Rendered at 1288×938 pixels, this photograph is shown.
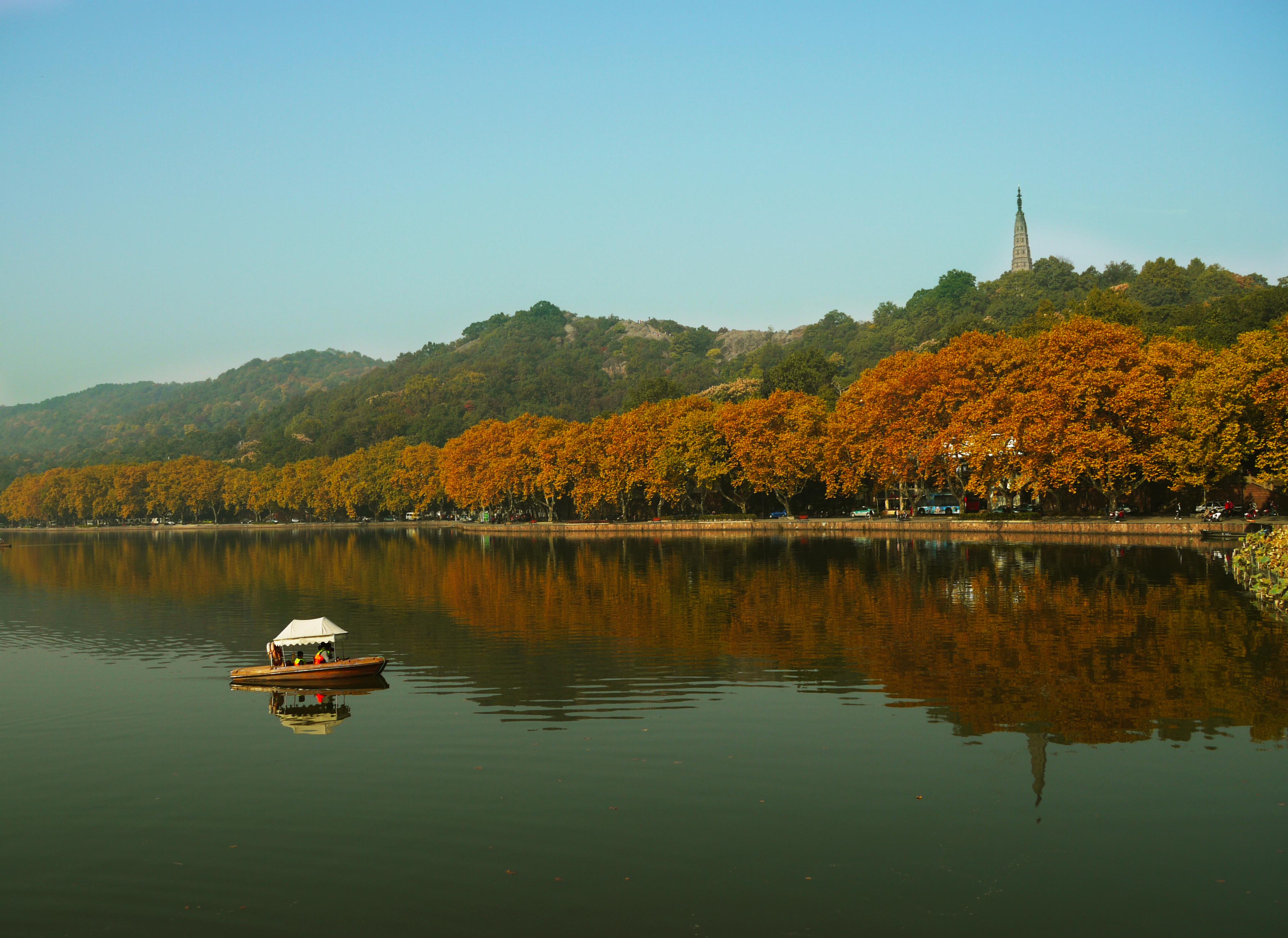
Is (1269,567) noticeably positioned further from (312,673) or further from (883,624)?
(312,673)

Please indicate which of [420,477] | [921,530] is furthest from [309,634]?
A: [420,477]

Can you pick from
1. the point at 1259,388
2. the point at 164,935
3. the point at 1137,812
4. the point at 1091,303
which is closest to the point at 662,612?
the point at 1137,812

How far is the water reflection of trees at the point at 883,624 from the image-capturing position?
986 inches

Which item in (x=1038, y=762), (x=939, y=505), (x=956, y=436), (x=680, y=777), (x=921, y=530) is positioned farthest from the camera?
(x=939, y=505)

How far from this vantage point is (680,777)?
19516mm

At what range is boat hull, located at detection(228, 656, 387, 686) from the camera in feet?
96.8

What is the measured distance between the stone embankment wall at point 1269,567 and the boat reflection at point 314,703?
33.5 meters

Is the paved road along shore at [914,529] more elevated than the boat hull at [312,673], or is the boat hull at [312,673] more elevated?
the paved road along shore at [914,529]

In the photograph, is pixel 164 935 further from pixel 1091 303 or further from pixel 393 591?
pixel 1091 303

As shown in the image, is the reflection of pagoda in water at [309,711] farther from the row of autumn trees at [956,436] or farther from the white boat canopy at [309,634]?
the row of autumn trees at [956,436]

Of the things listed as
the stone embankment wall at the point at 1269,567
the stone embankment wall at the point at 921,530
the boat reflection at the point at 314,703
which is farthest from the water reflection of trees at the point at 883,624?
the stone embankment wall at the point at 921,530

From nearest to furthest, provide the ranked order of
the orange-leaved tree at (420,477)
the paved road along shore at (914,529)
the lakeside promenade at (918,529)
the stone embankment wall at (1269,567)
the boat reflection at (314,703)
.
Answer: the boat reflection at (314,703) < the stone embankment wall at (1269,567) < the lakeside promenade at (918,529) < the paved road along shore at (914,529) < the orange-leaved tree at (420,477)

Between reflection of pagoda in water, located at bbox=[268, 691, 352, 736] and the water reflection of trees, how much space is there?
13.5 ft

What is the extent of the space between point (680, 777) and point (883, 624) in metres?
19.7
